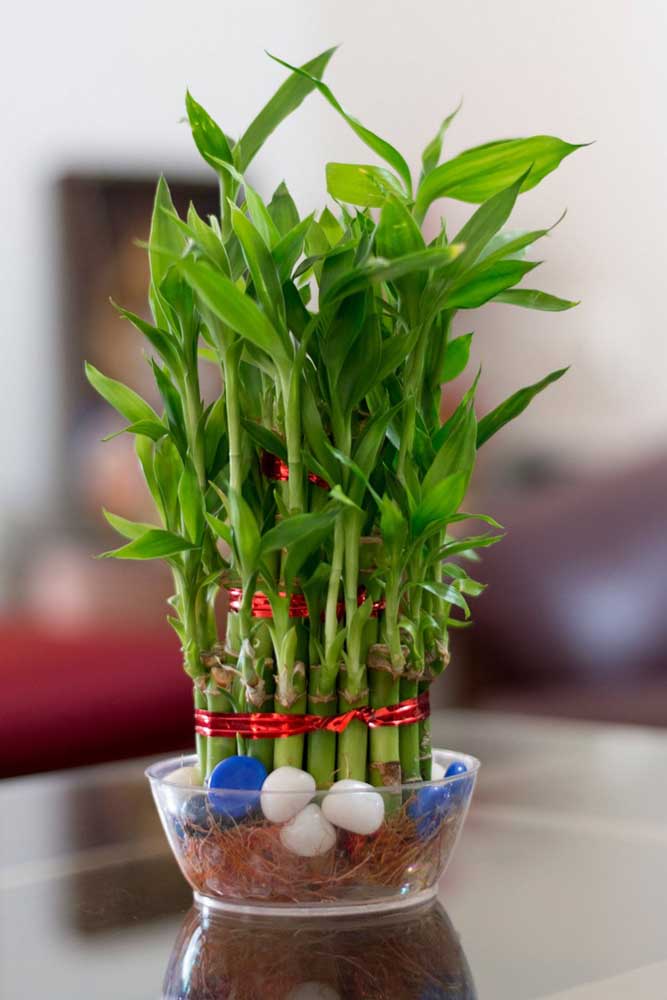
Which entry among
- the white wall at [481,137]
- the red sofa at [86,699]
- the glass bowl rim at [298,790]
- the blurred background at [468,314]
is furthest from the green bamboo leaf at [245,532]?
the white wall at [481,137]

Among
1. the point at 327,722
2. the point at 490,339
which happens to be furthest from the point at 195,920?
the point at 490,339

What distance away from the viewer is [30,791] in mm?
1063

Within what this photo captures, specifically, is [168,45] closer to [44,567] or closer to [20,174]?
[20,174]

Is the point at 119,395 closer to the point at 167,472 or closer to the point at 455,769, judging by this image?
the point at 167,472

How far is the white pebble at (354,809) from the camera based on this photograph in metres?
0.57

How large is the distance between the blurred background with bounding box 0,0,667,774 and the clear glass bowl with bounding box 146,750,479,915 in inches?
60.7

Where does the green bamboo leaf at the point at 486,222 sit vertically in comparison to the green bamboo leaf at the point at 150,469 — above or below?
above

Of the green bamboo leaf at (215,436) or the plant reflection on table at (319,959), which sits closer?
the plant reflection on table at (319,959)

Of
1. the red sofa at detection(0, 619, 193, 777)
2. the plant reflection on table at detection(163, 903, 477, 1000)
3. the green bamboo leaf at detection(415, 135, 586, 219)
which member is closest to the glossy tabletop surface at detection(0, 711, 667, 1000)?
the plant reflection on table at detection(163, 903, 477, 1000)

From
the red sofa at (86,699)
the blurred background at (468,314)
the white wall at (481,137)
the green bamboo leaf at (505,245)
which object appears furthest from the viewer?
the white wall at (481,137)

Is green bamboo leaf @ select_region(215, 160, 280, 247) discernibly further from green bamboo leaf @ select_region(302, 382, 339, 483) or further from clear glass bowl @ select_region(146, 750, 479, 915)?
clear glass bowl @ select_region(146, 750, 479, 915)

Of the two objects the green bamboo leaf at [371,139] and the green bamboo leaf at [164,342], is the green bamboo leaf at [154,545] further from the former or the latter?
the green bamboo leaf at [371,139]

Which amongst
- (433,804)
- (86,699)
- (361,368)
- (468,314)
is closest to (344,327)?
(361,368)

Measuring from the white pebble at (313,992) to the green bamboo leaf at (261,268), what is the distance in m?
0.29
